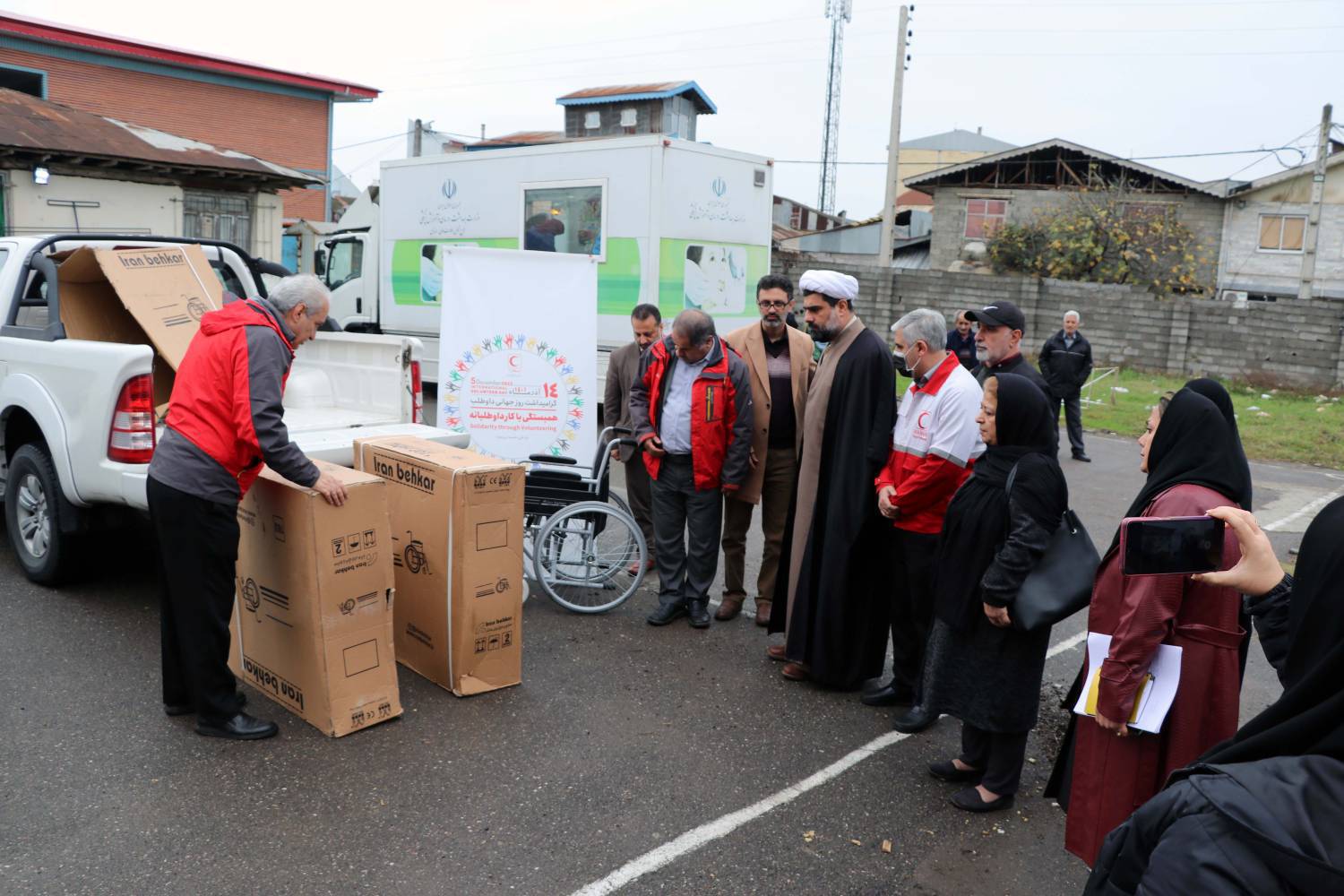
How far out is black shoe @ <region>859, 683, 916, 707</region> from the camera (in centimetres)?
504

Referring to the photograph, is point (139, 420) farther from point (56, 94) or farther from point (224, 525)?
point (56, 94)

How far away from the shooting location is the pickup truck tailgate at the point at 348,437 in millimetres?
5652

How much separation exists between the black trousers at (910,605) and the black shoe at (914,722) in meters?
0.13

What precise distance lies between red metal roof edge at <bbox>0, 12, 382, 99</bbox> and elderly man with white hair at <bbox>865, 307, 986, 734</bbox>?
24708 millimetres

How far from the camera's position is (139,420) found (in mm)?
5367

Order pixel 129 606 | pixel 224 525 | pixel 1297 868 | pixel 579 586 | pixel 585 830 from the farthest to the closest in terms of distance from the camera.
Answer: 1. pixel 579 586
2. pixel 129 606
3. pixel 224 525
4. pixel 585 830
5. pixel 1297 868

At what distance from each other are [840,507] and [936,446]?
0.62m

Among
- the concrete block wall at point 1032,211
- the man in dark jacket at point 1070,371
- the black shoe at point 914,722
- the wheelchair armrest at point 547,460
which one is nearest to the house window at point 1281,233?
the concrete block wall at point 1032,211

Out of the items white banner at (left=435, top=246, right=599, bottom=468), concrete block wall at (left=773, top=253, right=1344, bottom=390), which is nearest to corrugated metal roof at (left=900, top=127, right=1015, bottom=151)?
concrete block wall at (left=773, top=253, right=1344, bottom=390)

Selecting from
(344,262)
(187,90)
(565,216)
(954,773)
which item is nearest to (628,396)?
(954,773)

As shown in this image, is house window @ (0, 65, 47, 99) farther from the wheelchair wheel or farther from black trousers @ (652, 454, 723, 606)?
black trousers @ (652, 454, 723, 606)

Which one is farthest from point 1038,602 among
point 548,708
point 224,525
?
point 224,525

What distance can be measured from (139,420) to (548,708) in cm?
260

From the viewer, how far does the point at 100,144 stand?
17.0 m
